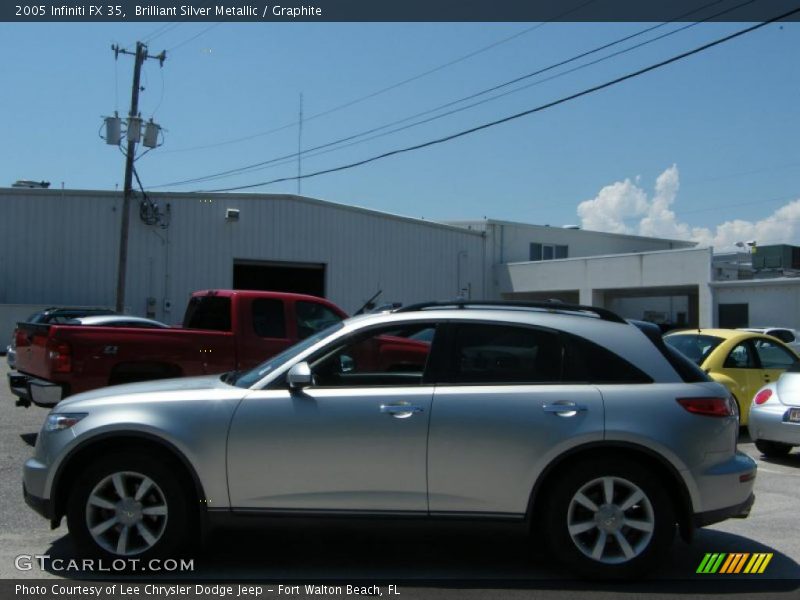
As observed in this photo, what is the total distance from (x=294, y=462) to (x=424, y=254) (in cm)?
3112

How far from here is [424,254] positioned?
35.9 metres

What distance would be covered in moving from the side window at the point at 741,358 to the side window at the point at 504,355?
697 centimetres

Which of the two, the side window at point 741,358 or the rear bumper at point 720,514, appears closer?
the rear bumper at point 720,514

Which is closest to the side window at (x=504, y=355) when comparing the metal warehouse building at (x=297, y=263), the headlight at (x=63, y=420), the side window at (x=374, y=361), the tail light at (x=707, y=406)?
the side window at (x=374, y=361)

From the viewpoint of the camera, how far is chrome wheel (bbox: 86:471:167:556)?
501 centimetres

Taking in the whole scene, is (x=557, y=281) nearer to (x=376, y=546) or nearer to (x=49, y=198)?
(x=49, y=198)

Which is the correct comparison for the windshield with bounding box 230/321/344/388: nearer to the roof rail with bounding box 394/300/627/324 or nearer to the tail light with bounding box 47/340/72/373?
the roof rail with bounding box 394/300/627/324

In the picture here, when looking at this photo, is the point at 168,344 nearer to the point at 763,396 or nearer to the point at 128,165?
the point at 763,396

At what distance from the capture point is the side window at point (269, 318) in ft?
34.3

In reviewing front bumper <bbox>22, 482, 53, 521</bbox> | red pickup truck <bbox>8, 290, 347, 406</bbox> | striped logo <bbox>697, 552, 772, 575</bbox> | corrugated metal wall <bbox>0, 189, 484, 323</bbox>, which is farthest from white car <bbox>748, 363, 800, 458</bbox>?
corrugated metal wall <bbox>0, 189, 484, 323</bbox>

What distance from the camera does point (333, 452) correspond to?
16.2 feet

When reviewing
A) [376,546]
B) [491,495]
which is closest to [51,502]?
[376,546]

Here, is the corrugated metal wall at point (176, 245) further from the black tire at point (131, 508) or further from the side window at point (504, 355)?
the side window at point (504, 355)

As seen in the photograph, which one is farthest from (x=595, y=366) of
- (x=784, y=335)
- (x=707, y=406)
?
(x=784, y=335)
